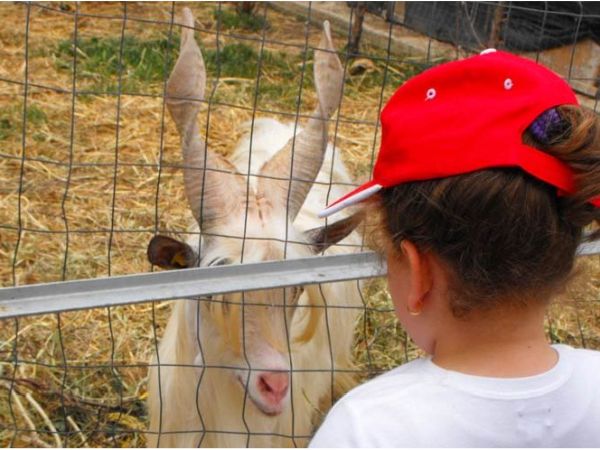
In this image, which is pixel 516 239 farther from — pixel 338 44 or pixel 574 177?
pixel 338 44

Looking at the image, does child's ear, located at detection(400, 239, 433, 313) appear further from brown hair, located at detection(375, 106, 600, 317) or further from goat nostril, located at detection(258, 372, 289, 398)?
goat nostril, located at detection(258, 372, 289, 398)

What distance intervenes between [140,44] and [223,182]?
5501mm

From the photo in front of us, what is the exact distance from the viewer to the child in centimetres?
137

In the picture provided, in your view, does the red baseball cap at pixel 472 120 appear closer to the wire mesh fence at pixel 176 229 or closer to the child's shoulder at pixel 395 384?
the child's shoulder at pixel 395 384

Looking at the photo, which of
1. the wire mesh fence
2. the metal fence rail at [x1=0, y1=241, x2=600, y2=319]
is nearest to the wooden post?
the wire mesh fence

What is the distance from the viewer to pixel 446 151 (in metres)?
1.36

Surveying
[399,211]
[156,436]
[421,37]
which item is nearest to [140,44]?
[421,37]

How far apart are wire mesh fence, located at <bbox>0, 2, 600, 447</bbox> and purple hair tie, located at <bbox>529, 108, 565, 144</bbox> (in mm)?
586

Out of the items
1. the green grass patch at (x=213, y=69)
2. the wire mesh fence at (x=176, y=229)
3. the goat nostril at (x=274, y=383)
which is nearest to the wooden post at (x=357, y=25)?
the wire mesh fence at (x=176, y=229)

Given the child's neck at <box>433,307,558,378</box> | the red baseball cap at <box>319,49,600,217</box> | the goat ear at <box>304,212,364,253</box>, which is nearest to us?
the red baseball cap at <box>319,49,600,217</box>

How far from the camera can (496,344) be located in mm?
1483

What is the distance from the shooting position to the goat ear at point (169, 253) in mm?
2887

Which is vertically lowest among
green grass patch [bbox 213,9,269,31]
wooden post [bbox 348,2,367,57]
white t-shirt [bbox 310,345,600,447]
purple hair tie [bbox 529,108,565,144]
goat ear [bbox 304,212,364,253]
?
white t-shirt [bbox 310,345,600,447]

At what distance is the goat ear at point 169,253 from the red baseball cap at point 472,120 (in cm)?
153
